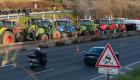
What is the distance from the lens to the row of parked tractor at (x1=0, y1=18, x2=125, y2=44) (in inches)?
1459

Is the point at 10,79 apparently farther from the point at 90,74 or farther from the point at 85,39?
the point at 85,39

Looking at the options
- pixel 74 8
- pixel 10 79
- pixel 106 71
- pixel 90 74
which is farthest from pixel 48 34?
pixel 74 8

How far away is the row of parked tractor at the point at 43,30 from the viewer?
122ft

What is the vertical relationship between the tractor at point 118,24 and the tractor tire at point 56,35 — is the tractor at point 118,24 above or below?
above

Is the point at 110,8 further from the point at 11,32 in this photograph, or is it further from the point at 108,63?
the point at 108,63

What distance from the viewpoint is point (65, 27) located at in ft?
159

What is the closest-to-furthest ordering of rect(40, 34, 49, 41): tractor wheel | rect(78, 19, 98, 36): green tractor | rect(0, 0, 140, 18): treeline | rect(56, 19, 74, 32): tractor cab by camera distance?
rect(40, 34, 49, 41): tractor wheel → rect(56, 19, 74, 32): tractor cab → rect(78, 19, 98, 36): green tractor → rect(0, 0, 140, 18): treeline

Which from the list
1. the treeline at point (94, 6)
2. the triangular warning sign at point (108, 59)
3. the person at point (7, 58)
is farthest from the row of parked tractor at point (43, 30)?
the treeline at point (94, 6)

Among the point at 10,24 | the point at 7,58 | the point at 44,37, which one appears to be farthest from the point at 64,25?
the point at 7,58

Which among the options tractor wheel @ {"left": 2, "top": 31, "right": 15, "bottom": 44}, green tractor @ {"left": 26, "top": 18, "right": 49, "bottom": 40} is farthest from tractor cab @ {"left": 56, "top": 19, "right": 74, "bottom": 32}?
tractor wheel @ {"left": 2, "top": 31, "right": 15, "bottom": 44}

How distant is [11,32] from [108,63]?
23.8m

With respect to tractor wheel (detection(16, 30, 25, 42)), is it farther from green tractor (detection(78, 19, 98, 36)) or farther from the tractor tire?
green tractor (detection(78, 19, 98, 36))

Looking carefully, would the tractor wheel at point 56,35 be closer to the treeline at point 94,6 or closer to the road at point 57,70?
the road at point 57,70

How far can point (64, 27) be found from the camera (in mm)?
48312
